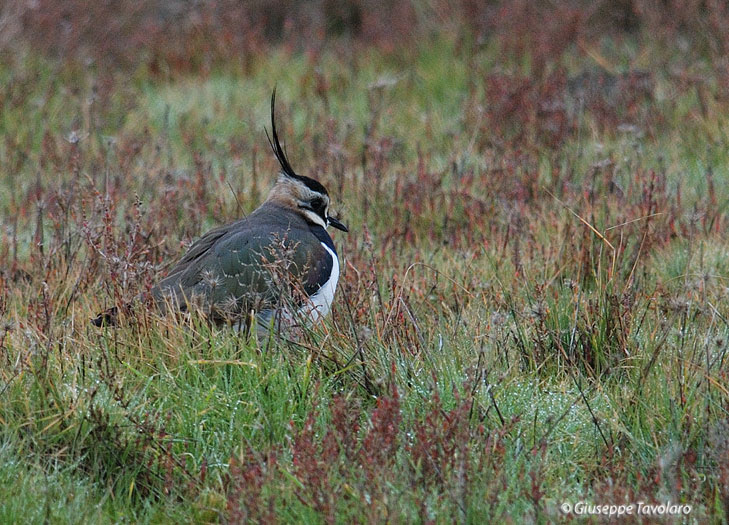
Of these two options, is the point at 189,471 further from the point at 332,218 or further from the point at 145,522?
the point at 332,218

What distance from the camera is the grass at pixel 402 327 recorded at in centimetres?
297

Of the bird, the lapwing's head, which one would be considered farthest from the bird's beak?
the bird

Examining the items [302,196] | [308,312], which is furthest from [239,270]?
[302,196]

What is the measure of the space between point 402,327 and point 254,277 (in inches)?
30.5

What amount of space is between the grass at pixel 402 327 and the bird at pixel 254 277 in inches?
6.0

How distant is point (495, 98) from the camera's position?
24.0ft

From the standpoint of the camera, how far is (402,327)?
3.83 metres

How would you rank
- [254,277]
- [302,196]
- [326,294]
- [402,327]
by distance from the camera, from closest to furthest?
[402,327] → [254,277] → [326,294] → [302,196]

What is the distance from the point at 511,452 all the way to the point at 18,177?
4.52m

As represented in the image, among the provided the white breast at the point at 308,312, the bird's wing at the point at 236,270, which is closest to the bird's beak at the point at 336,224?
the white breast at the point at 308,312

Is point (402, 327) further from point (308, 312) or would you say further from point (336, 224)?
point (336, 224)

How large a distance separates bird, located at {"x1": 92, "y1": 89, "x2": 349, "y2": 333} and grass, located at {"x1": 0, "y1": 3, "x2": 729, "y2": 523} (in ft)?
0.50

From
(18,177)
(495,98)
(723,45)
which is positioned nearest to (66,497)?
(18,177)

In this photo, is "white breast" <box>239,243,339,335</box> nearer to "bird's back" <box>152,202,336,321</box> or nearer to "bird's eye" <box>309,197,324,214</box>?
"bird's back" <box>152,202,336,321</box>
